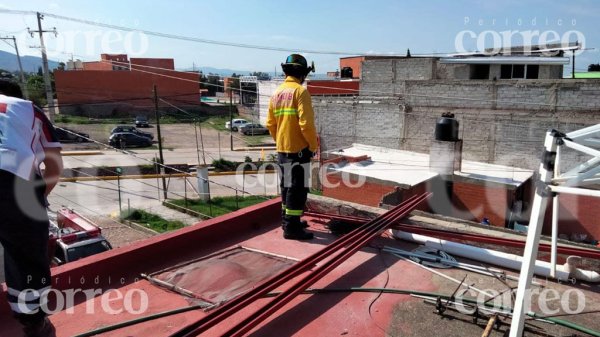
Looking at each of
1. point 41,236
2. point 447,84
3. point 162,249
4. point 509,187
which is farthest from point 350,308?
point 447,84

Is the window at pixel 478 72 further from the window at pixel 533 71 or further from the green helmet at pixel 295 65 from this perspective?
the green helmet at pixel 295 65

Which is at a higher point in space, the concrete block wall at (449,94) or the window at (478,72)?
the window at (478,72)

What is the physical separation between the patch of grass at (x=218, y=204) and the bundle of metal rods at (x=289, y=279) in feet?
58.1

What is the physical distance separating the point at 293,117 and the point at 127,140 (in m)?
33.2

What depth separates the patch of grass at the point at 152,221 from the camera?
18922 millimetres

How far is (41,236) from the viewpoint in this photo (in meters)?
2.42

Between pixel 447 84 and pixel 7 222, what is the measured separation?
19222 millimetres

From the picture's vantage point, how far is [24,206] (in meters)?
2.33

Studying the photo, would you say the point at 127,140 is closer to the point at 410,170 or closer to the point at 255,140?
the point at 255,140

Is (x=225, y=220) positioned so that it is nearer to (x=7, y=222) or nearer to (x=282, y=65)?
(x=282, y=65)

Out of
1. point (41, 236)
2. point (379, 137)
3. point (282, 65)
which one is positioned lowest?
point (379, 137)

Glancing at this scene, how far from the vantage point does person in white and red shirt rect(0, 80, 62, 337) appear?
2291 mm

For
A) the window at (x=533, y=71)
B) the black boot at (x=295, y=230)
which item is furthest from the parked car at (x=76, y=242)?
the window at (x=533, y=71)

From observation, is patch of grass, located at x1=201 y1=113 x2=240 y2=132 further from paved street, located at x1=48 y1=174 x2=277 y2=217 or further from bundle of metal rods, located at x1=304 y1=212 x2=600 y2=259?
bundle of metal rods, located at x1=304 y1=212 x2=600 y2=259
